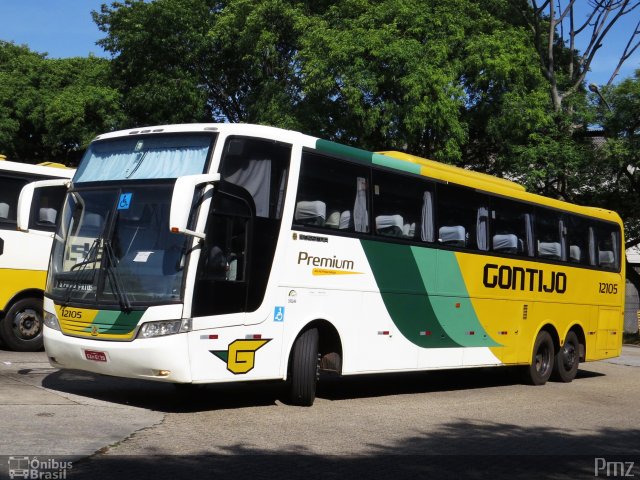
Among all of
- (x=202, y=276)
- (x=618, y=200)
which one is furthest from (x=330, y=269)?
(x=618, y=200)

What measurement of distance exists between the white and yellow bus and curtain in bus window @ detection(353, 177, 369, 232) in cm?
623

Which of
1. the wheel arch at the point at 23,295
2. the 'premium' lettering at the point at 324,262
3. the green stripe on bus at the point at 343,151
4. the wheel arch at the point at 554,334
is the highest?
the green stripe on bus at the point at 343,151

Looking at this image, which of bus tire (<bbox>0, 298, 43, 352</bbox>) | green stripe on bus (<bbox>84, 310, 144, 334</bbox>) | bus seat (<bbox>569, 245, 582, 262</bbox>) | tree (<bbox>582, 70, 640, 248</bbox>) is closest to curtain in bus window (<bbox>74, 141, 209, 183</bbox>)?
green stripe on bus (<bbox>84, 310, 144, 334</bbox>)

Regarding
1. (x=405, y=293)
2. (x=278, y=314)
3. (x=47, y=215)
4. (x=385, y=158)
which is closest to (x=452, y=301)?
(x=405, y=293)

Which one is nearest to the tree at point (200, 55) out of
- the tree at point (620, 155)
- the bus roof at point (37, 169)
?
the tree at point (620, 155)

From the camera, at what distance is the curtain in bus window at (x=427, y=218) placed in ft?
43.2

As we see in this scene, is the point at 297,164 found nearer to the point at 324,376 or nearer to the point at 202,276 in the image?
the point at 202,276

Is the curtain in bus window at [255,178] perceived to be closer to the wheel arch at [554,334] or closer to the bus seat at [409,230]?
the bus seat at [409,230]

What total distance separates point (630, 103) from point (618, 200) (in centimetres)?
346

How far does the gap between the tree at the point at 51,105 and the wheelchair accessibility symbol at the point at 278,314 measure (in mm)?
23105

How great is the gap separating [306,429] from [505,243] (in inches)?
272

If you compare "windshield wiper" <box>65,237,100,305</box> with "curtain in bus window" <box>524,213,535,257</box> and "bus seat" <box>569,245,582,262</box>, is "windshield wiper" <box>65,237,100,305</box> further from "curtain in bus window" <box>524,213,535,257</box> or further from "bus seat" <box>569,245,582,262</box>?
"bus seat" <box>569,245,582,262</box>

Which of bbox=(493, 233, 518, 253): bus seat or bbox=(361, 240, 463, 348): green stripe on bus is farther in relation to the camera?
bbox=(493, 233, 518, 253): bus seat

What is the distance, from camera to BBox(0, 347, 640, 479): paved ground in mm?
7512
